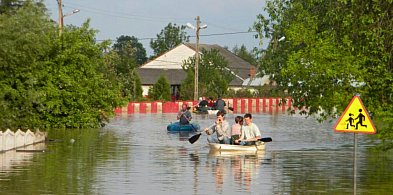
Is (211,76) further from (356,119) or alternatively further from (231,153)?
(356,119)

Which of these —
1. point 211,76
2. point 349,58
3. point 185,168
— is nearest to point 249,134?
point 185,168

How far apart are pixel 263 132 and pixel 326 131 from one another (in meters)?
4.56

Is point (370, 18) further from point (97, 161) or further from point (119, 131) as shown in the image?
point (119, 131)

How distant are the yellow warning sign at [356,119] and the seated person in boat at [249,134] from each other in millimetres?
13924

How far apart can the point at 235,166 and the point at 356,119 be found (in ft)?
32.5

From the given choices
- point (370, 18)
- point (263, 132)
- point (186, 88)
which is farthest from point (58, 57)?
point (186, 88)

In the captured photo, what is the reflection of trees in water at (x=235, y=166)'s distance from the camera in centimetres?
2345

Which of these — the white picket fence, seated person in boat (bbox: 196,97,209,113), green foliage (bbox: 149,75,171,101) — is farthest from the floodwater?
green foliage (bbox: 149,75,171,101)

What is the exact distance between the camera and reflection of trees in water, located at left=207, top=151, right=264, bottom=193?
23.5m

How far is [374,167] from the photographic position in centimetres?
2830

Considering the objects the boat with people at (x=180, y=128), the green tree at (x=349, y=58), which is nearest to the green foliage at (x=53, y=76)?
the boat with people at (x=180, y=128)

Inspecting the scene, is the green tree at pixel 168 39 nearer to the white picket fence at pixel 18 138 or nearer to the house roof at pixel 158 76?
the house roof at pixel 158 76

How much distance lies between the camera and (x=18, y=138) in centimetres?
3369

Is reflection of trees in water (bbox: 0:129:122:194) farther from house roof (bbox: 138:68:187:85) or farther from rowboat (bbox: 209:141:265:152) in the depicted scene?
house roof (bbox: 138:68:187:85)
